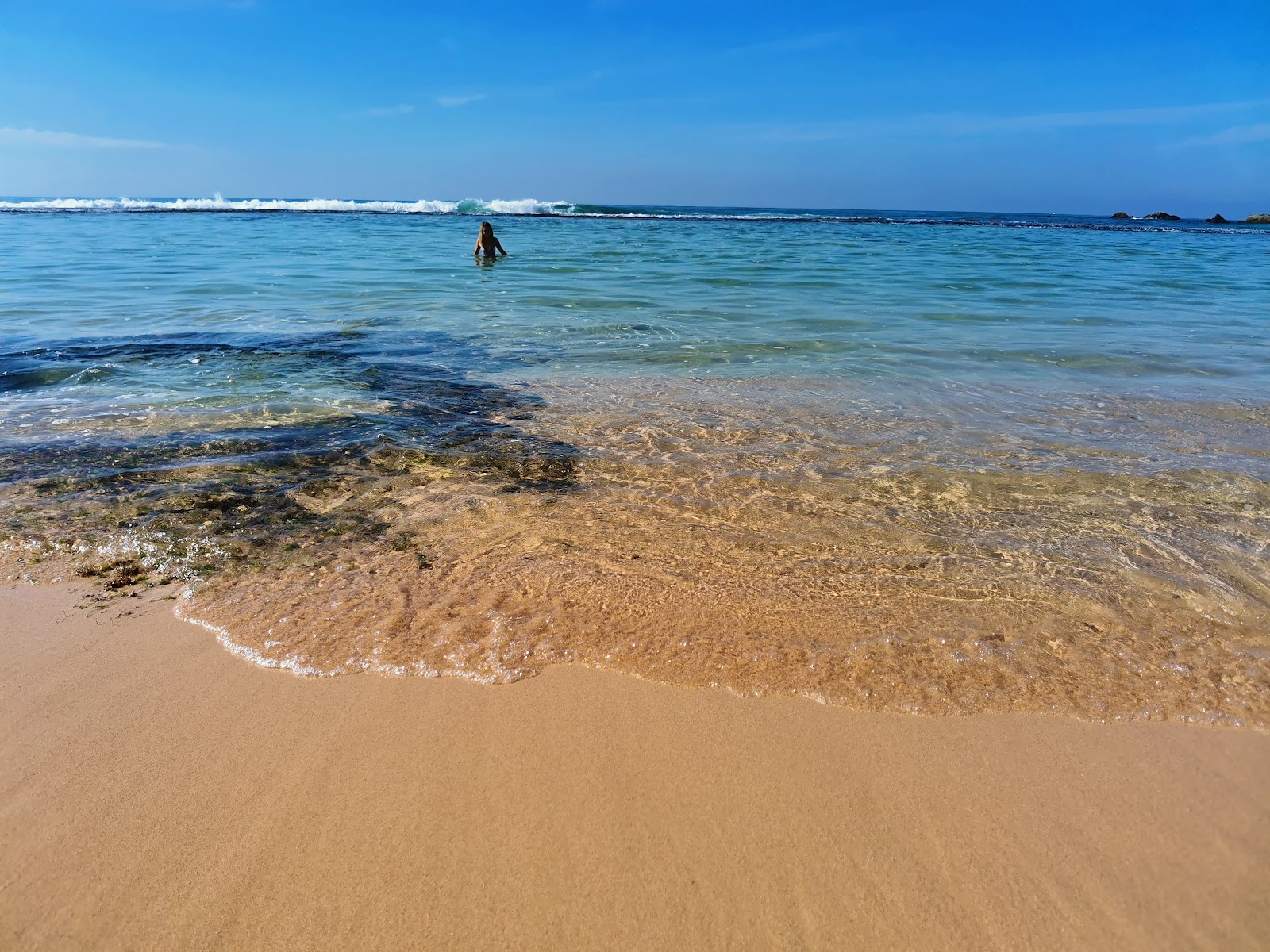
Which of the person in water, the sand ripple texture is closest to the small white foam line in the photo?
the sand ripple texture

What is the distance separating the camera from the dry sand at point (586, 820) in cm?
149

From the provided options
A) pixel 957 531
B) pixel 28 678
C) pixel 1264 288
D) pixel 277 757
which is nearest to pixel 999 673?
pixel 957 531

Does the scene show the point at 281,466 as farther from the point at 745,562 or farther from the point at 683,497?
the point at 745,562

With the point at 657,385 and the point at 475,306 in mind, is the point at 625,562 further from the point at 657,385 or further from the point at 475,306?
the point at 475,306

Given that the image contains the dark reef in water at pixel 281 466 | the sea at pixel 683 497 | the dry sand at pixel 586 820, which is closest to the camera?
the dry sand at pixel 586 820

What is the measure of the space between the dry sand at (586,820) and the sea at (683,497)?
Answer: 16 centimetres

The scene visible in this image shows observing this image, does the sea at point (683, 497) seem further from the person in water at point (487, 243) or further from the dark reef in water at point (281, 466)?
the person in water at point (487, 243)

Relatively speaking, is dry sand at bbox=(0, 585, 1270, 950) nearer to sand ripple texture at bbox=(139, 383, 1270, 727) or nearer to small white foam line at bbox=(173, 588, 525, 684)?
small white foam line at bbox=(173, 588, 525, 684)

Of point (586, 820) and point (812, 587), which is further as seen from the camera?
point (812, 587)

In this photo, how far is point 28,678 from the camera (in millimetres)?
2178

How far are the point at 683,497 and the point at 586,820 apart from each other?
2.06 metres

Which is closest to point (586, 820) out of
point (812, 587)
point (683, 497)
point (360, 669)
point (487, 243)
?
point (360, 669)

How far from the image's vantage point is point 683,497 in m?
3.62

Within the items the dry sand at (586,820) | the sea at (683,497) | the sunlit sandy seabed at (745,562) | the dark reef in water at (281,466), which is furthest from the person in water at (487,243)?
the dry sand at (586,820)
